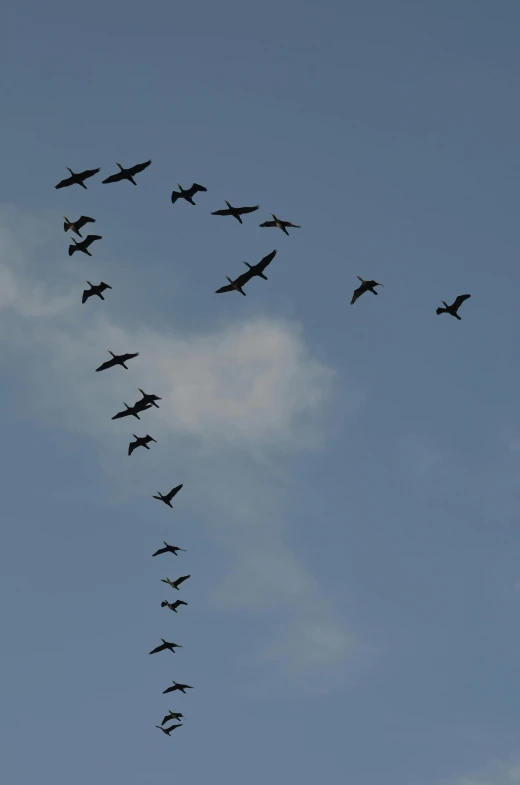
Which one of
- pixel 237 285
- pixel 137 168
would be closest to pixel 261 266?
pixel 237 285

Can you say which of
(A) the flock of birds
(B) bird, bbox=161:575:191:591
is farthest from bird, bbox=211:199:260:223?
(B) bird, bbox=161:575:191:591

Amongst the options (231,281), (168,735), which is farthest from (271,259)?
(168,735)

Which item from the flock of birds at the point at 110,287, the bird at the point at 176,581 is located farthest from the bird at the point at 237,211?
the bird at the point at 176,581

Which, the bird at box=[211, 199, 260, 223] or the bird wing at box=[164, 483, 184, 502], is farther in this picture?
the bird wing at box=[164, 483, 184, 502]

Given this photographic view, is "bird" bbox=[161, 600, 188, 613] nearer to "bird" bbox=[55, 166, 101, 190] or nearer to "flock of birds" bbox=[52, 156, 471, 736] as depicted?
"flock of birds" bbox=[52, 156, 471, 736]

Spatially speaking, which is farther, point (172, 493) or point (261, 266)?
point (172, 493)

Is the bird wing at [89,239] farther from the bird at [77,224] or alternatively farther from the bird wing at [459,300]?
the bird wing at [459,300]

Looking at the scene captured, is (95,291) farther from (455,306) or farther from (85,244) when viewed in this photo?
(455,306)

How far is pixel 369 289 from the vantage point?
286ft

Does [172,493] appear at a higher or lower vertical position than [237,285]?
lower

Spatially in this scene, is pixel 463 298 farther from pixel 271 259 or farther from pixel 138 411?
pixel 138 411

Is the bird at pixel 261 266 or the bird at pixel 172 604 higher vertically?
the bird at pixel 261 266

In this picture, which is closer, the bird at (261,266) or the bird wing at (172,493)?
the bird at (261,266)

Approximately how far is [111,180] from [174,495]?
3228cm
